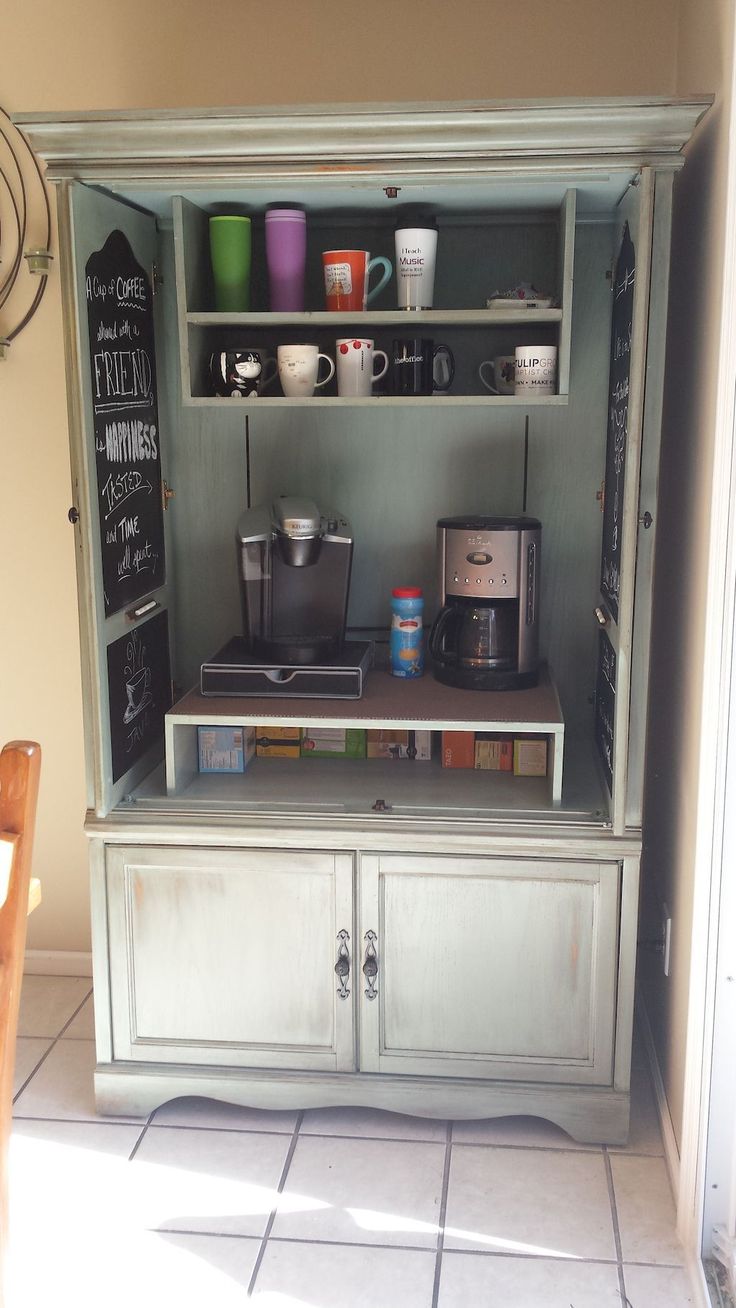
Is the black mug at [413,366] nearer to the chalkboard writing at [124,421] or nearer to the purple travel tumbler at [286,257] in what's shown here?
the purple travel tumbler at [286,257]

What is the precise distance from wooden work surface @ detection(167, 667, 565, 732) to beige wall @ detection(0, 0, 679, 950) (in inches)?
24.3

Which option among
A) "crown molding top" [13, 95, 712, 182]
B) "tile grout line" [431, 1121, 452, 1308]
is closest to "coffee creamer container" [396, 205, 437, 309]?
"crown molding top" [13, 95, 712, 182]

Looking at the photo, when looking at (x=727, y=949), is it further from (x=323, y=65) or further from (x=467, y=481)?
(x=323, y=65)

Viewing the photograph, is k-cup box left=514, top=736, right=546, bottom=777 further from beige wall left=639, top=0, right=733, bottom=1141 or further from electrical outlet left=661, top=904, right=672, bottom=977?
electrical outlet left=661, top=904, right=672, bottom=977

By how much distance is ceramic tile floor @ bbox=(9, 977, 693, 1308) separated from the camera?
1883mm

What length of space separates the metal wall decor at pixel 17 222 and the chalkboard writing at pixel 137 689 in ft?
2.46

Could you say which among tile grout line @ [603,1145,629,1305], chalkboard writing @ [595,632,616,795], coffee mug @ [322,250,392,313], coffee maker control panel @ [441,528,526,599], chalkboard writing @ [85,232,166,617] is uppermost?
coffee mug @ [322,250,392,313]

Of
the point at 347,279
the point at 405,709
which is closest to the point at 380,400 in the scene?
the point at 347,279

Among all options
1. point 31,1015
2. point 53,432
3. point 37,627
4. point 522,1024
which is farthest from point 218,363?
point 31,1015

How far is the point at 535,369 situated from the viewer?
2.17 metres

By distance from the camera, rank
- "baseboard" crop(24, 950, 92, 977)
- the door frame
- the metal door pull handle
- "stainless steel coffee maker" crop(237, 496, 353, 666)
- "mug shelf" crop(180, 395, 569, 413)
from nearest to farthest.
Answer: the door frame, "mug shelf" crop(180, 395, 569, 413), the metal door pull handle, "stainless steel coffee maker" crop(237, 496, 353, 666), "baseboard" crop(24, 950, 92, 977)

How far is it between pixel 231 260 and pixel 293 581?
64 cm

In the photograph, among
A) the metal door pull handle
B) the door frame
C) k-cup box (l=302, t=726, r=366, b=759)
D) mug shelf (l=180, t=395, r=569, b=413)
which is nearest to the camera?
the door frame

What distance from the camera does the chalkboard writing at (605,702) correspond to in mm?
2211
